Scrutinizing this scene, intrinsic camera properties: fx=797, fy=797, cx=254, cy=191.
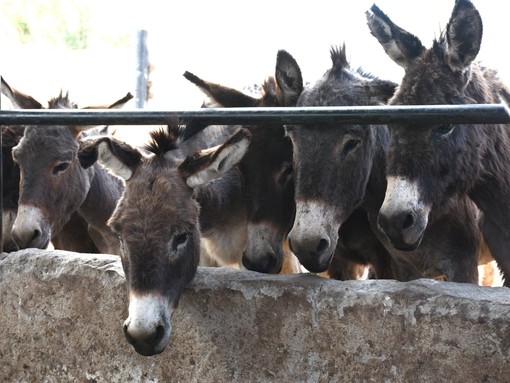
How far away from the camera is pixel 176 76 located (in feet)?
38.4

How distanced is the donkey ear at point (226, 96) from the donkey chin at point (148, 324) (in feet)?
6.07

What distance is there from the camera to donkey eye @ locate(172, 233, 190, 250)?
12.7 feet

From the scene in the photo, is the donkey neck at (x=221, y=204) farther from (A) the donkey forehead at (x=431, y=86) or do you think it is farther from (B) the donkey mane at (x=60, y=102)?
(A) the donkey forehead at (x=431, y=86)

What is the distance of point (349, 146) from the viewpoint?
4324 millimetres

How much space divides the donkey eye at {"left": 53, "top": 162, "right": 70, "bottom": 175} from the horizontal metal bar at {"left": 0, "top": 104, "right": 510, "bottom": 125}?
146cm

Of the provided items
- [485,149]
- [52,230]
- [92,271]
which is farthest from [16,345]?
[485,149]

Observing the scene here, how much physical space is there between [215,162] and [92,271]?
85 centimetres

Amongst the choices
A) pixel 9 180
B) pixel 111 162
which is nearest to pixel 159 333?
pixel 111 162

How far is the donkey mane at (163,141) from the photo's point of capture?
4.40 m

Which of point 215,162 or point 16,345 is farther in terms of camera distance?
point 16,345

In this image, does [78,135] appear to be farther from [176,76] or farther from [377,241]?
[176,76]

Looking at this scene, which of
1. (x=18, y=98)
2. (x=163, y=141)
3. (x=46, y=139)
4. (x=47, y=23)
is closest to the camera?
(x=163, y=141)

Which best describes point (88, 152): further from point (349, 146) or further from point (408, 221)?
point (408, 221)

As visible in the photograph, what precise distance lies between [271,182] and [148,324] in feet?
5.11
